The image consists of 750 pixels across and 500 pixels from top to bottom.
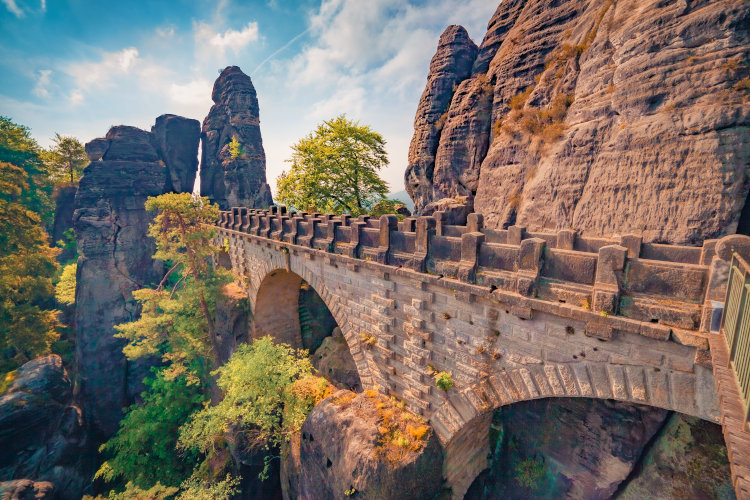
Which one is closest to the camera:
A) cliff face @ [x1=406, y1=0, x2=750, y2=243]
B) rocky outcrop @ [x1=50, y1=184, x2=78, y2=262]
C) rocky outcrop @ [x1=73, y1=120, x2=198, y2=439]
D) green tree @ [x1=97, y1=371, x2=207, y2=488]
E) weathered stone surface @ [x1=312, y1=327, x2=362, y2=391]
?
cliff face @ [x1=406, y1=0, x2=750, y2=243]

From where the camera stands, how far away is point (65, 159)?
3158 cm

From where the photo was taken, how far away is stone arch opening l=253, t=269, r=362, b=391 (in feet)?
43.1

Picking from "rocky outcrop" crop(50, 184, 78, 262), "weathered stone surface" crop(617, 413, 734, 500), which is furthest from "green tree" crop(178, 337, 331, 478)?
"rocky outcrop" crop(50, 184, 78, 262)

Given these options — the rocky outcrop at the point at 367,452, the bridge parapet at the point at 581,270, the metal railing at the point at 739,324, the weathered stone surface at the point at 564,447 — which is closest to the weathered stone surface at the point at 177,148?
the rocky outcrop at the point at 367,452

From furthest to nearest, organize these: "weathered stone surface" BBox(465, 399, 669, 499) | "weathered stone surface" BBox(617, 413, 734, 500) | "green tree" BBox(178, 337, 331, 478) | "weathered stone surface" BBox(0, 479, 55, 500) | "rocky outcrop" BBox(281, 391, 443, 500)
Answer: "weathered stone surface" BBox(0, 479, 55, 500) < "green tree" BBox(178, 337, 331, 478) < "weathered stone surface" BBox(465, 399, 669, 499) < "rocky outcrop" BBox(281, 391, 443, 500) < "weathered stone surface" BBox(617, 413, 734, 500)

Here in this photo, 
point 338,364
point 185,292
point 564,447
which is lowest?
point 338,364

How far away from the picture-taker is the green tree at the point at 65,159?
30641 millimetres

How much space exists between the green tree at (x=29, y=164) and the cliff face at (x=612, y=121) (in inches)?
1456

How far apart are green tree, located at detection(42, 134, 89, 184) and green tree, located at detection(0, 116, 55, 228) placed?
0.84 metres

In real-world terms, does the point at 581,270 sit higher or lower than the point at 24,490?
higher

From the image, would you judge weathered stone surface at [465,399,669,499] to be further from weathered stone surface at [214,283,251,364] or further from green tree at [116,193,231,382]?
green tree at [116,193,231,382]

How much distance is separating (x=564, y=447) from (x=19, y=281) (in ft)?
96.6

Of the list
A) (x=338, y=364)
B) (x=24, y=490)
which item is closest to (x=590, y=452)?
(x=338, y=364)

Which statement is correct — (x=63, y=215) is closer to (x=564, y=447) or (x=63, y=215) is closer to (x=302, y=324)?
(x=302, y=324)
